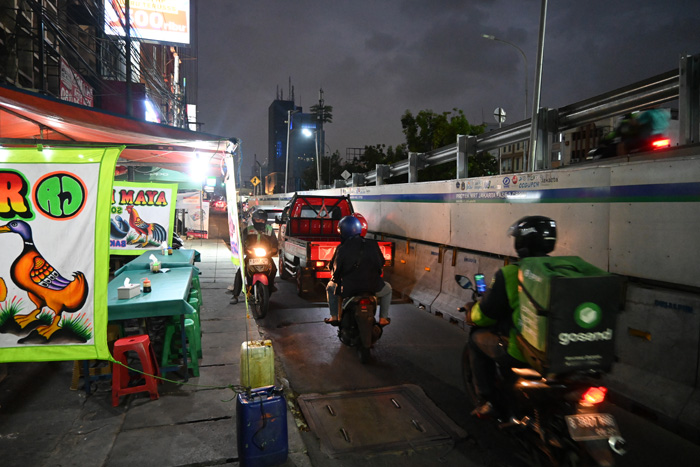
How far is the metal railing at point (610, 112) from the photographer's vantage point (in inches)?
217

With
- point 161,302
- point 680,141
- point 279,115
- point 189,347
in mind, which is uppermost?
point 279,115

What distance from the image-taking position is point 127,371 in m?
4.82

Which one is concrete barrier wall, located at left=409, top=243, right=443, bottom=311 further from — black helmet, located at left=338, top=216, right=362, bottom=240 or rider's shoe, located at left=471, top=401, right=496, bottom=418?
rider's shoe, located at left=471, top=401, right=496, bottom=418

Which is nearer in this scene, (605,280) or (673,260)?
→ (605,280)

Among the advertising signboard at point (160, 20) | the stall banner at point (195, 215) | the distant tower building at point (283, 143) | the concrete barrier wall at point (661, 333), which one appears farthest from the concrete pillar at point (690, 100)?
the distant tower building at point (283, 143)

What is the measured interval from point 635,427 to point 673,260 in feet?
6.12

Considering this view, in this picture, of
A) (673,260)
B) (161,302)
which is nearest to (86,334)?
(161,302)

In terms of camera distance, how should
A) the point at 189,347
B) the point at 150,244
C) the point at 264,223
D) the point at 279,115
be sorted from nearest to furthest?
the point at 189,347 < the point at 150,244 < the point at 264,223 < the point at 279,115

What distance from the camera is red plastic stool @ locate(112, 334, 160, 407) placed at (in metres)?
4.62

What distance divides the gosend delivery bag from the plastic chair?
4084 mm

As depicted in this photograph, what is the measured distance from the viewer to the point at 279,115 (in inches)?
7023

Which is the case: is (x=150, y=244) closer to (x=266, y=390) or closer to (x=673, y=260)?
(x=266, y=390)

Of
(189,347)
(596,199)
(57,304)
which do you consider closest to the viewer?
(57,304)

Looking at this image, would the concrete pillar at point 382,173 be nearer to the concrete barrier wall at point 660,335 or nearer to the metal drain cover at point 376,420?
the concrete barrier wall at point 660,335
